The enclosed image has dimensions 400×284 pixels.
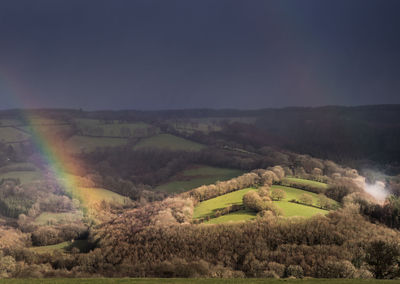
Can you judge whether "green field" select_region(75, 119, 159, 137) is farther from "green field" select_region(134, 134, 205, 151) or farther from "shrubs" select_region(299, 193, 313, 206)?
"shrubs" select_region(299, 193, 313, 206)

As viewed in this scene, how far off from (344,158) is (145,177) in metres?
58.4

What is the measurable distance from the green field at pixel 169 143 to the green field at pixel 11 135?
38.8m

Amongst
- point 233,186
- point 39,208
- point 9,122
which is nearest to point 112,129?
point 9,122

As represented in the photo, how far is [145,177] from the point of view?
97875mm

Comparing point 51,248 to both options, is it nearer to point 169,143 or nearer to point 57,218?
point 57,218

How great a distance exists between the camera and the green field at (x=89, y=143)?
108 metres

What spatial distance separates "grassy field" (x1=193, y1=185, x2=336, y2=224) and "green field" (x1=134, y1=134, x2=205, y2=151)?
5235cm

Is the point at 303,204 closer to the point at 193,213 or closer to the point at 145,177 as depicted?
the point at 193,213

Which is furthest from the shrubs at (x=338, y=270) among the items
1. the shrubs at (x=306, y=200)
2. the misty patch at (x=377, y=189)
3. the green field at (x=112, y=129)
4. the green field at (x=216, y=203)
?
the green field at (x=112, y=129)

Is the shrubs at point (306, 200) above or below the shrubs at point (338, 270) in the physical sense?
above

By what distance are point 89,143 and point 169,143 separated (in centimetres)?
2575

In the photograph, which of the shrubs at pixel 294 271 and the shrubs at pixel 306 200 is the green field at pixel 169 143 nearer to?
the shrubs at pixel 306 200

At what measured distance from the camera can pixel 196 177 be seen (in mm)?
82688

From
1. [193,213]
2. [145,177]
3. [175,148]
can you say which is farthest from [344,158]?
[193,213]
